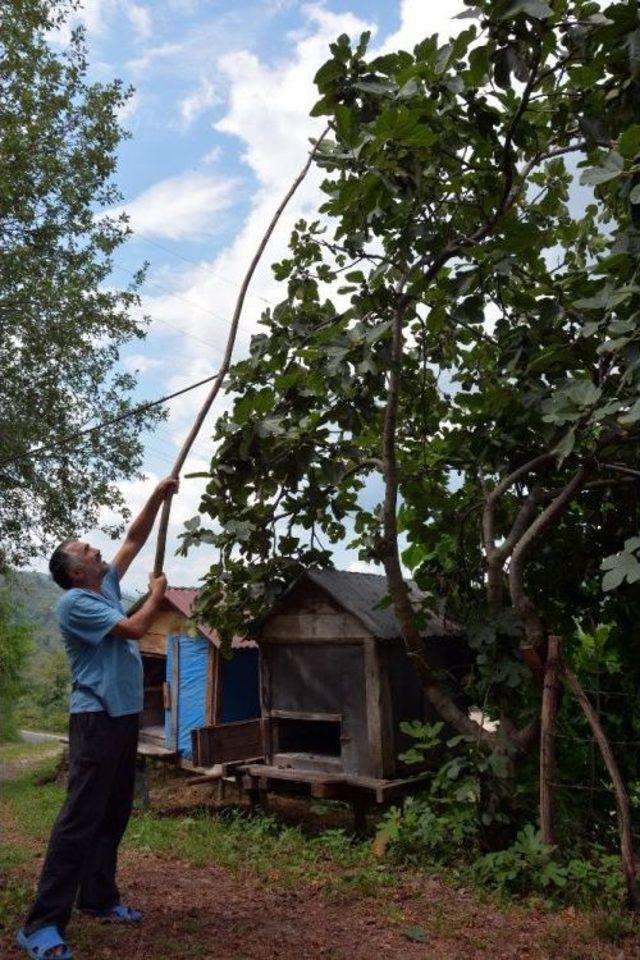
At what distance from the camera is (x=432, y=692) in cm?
600

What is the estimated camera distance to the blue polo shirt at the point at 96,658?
4.23 m

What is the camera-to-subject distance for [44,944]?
372 centimetres

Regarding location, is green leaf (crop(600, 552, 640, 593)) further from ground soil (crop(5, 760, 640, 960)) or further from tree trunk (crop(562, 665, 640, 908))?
ground soil (crop(5, 760, 640, 960))

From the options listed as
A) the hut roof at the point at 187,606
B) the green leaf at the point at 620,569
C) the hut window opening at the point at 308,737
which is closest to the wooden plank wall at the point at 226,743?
the hut window opening at the point at 308,737

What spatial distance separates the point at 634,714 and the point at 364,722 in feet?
7.48

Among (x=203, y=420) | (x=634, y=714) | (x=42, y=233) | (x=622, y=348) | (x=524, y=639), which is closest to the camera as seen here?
(x=622, y=348)

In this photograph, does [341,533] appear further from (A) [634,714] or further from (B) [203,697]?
(B) [203,697]

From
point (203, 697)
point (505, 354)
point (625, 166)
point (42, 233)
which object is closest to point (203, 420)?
point (505, 354)

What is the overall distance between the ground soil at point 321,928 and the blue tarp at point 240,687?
4681 millimetres

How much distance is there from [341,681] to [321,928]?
2759 mm

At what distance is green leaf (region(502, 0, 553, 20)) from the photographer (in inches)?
149

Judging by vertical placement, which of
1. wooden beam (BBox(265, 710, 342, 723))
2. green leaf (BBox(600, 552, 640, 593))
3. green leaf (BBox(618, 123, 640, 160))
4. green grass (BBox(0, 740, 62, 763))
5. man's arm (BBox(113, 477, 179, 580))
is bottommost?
green grass (BBox(0, 740, 62, 763))

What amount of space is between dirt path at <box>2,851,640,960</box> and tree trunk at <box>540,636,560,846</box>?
0.51 metres

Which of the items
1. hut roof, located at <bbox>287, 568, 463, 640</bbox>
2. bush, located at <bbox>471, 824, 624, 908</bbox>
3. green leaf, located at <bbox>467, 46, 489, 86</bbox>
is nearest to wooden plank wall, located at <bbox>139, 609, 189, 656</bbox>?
hut roof, located at <bbox>287, 568, 463, 640</bbox>
